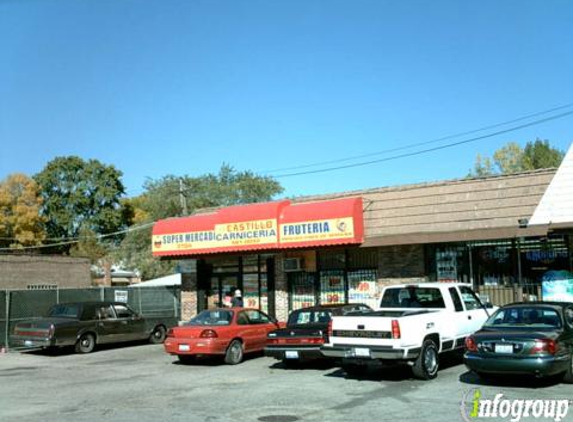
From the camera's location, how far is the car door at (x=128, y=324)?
881 inches

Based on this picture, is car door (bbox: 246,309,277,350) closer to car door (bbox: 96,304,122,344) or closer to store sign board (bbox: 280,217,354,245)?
store sign board (bbox: 280,217,354,245)

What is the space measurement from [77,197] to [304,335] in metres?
62.4

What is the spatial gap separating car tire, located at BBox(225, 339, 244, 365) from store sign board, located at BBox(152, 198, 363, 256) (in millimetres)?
5822

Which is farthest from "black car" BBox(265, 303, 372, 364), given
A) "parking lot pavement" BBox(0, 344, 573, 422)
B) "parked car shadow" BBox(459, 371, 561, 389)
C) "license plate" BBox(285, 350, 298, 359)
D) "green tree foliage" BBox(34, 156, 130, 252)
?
"green tree foliage" BBox(34, 156, 130, 252)

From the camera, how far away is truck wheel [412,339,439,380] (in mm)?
12383

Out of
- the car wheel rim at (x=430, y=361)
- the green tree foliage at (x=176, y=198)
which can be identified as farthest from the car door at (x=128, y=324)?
the green tree foliage at (x=176, y=198)

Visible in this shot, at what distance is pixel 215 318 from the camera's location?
56.1ft

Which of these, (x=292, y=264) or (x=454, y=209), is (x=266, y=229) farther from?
(x=454, y=209)

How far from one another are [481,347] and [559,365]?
1241 millimetres

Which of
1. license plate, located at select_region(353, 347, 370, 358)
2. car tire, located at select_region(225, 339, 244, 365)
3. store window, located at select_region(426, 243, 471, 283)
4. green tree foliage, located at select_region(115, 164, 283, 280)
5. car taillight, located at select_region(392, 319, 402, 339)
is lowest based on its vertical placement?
car tire, located at select_region(225, 339, 244, 365)

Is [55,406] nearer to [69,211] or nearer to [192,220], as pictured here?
[192,220]

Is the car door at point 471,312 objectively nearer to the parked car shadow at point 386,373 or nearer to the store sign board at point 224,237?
the parked car shadow at point 386,373

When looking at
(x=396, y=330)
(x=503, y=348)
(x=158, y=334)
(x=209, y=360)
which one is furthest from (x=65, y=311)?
(x=503, y=348)

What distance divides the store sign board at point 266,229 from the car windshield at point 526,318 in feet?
29.3
